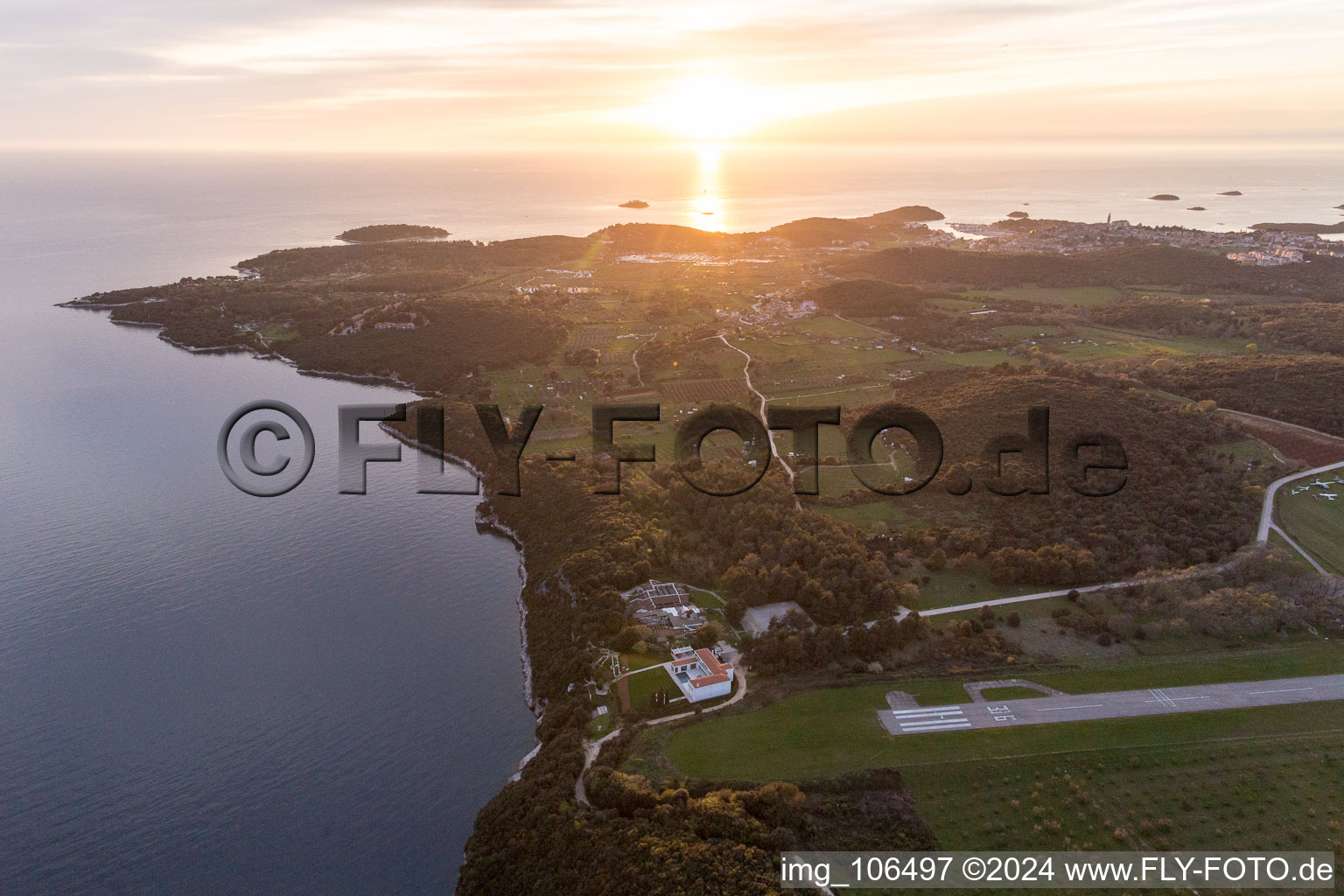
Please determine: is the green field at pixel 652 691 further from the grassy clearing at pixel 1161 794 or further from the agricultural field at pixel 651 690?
the grassy clearing at pixel 1161 794

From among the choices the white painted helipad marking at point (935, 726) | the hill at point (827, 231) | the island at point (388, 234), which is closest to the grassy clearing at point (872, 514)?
the white painted helipad marking at point (935, 726)

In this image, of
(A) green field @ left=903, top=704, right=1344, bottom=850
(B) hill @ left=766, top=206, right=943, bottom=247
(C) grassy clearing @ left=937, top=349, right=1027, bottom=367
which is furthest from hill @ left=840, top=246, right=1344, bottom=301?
(A) green field @ left=903, top=704, right=1344, bottom=850

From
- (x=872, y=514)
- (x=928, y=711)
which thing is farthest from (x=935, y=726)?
(x=872, y=514)

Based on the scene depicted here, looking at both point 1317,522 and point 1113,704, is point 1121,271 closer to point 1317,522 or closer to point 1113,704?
point 1317,522

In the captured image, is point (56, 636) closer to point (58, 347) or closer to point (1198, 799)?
point (1198, 799)

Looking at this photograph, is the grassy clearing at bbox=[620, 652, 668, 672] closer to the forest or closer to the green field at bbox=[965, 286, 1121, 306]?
the green field at bbox=[965, 286, 1121, 306]
